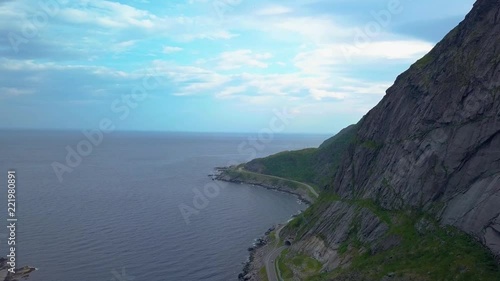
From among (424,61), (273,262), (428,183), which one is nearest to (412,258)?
(428,183)

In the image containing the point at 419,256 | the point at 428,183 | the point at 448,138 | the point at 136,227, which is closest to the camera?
the point at 419,256

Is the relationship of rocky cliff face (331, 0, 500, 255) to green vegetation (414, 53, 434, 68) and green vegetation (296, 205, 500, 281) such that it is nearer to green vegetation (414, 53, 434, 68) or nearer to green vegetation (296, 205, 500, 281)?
green vegetation (414, 53, 434, 68)

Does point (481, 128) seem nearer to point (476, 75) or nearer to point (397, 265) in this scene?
point (476, 75)

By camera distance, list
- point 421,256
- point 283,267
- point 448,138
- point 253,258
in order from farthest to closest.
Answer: point 253,258 < point 283,267 < point 448,138 < point 421,256

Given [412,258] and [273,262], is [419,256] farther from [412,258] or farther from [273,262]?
[273,262]

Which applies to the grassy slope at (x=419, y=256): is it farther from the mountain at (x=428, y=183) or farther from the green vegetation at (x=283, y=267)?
the green vegetation at (x=283, y=267)

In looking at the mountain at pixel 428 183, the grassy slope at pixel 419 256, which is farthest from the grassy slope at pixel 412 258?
the mountain at pixel 428 183

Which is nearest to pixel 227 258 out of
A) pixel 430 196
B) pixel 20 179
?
pixel 430 196
